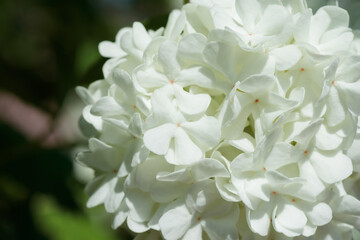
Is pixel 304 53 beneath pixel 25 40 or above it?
above

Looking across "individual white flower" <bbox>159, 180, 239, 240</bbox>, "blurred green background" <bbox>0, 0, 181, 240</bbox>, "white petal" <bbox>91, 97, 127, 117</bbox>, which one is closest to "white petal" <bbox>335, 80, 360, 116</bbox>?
"individual white flower" <bbox>159, 180, 239, 240</bbox>

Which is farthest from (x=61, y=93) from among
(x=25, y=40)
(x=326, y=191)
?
(x=25, y=40)

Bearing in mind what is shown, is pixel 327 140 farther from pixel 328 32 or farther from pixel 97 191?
pixel 97 191

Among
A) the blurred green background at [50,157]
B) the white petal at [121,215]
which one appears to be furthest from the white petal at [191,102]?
the blurred green background at [50,157]

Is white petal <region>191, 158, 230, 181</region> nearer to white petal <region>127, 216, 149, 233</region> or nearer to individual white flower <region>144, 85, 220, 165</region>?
individual white flower <region>144, 85, 220, 165</region>

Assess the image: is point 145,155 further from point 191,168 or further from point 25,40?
point 25,40

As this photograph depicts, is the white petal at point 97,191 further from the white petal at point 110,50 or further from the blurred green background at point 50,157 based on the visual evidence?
the blurred green background at point 50,157

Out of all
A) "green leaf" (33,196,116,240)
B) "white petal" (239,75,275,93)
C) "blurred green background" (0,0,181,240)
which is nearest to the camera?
"white petal" (239,75,275,93)

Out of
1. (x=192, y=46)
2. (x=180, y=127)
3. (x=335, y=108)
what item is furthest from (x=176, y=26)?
(x=335, y=108)
